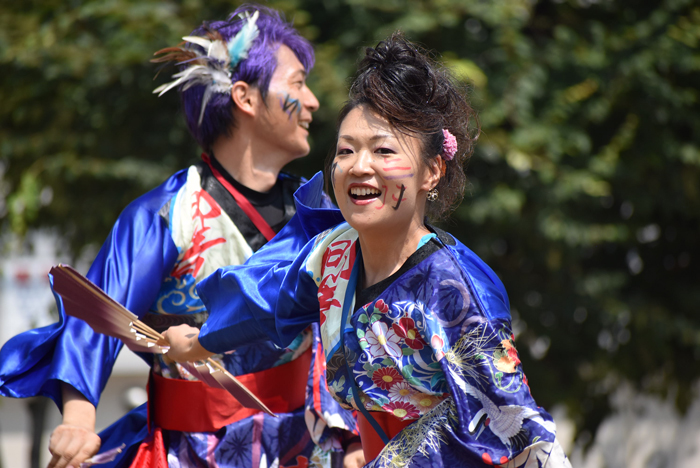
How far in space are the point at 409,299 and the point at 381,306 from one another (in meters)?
0.06

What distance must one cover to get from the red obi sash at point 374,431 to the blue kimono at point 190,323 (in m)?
0.39

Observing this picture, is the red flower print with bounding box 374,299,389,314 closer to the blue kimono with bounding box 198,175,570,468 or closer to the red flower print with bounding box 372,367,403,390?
the blue kimono with bounding box 198,175,570,468

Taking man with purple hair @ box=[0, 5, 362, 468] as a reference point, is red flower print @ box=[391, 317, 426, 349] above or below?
above

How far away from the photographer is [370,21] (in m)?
3.62

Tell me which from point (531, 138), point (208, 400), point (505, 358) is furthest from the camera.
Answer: point (531, 138)

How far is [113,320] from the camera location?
1.83 metres

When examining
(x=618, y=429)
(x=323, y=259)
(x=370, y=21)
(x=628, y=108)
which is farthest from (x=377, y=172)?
(x=618, y=429)

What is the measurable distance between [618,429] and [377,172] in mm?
4108

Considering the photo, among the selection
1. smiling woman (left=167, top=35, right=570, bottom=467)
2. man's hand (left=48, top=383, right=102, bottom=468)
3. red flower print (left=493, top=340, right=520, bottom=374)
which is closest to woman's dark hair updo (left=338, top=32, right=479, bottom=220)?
smiling woman (left=167, top=35, right=570, bottom=467)

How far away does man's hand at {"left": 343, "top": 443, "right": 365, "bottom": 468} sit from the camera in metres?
2.04

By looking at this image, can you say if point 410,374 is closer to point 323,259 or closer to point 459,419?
point 459,419

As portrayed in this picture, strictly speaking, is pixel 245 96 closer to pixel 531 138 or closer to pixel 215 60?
pixel 215 60

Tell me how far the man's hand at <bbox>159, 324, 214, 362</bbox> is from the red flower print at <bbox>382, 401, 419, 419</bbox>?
56 cm

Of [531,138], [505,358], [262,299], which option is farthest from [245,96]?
[531,138]
